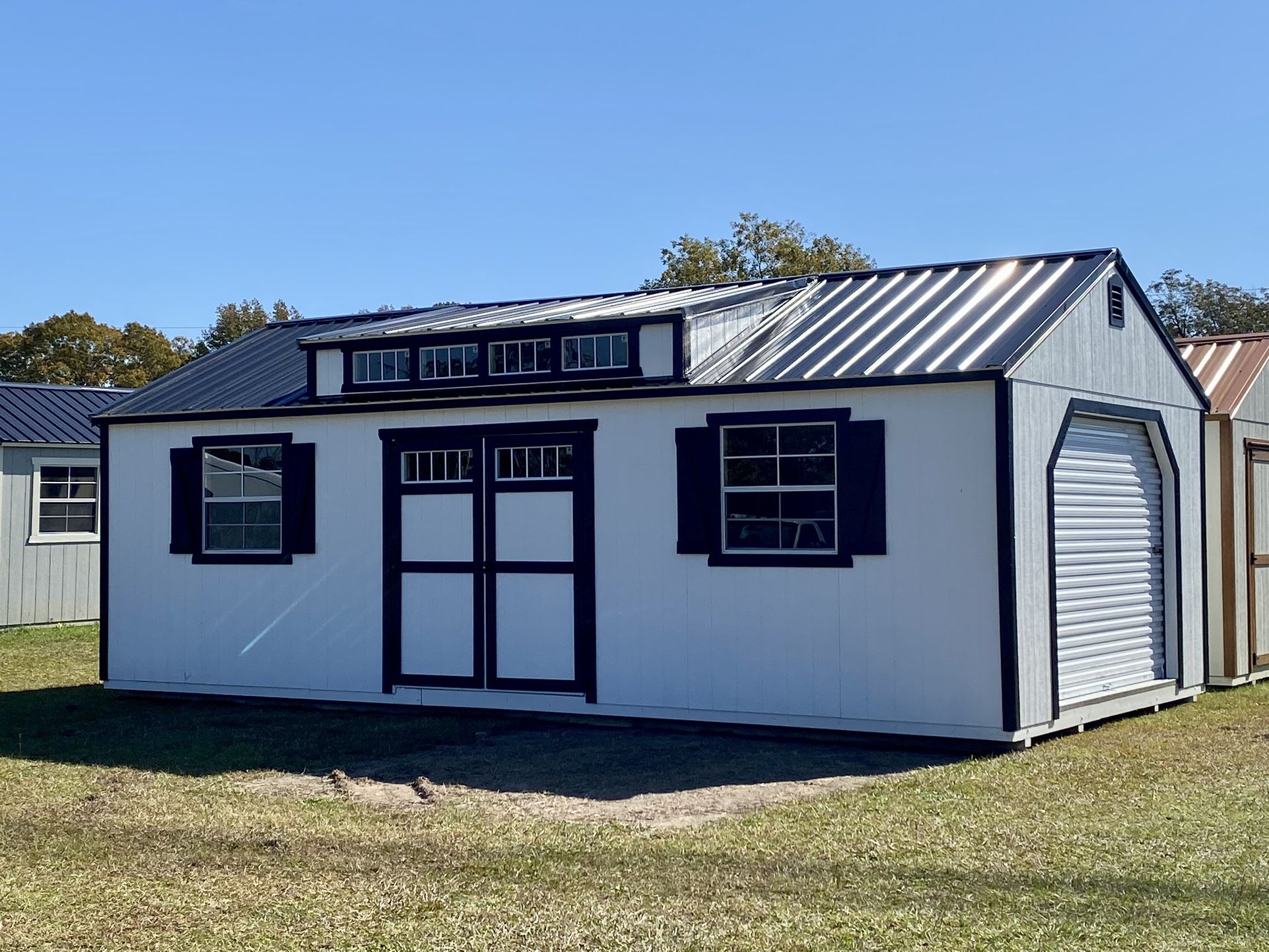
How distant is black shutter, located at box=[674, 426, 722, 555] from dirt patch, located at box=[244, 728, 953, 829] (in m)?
1.53

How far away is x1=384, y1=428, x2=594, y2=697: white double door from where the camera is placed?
467 inches

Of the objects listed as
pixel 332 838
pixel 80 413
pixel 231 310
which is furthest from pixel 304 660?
pixel 231 310

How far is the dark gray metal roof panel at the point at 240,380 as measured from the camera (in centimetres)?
1384

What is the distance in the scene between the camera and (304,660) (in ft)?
42.8

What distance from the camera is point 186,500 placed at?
45.0 feet

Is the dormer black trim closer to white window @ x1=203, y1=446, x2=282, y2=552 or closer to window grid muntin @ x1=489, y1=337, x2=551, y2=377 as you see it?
window grid muntin @ x1=489, y1=337, x2=551, y2=377

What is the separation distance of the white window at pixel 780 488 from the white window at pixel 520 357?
1868 mm

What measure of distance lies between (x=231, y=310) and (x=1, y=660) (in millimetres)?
45876

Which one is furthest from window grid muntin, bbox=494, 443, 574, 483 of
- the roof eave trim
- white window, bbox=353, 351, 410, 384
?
white window, bbox=353, 351, 410, 384

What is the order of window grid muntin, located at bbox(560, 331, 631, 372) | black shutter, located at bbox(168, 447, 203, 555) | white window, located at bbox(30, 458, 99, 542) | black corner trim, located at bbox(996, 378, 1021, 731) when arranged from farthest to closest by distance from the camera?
white window, located at bbox(30, 458, 99, 542), black shutter, located at bbox(168, 447, 203, 555), window grid muntin, located at bbox(560, 331, 631, 372), black corner trim, located at bbox(996, 378, 1021, 731)

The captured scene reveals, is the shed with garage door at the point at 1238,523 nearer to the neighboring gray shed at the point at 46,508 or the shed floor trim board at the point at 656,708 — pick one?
the shed floor trim board at the point at 656,708

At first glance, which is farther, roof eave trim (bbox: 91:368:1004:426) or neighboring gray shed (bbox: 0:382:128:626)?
neighboring gray shed (bbox: 0:382:128:626)

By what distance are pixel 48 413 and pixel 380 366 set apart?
406 inches

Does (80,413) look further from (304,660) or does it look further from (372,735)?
(372,735)
